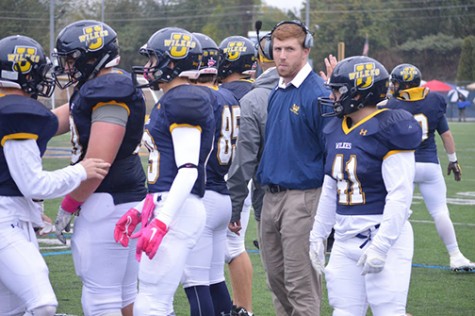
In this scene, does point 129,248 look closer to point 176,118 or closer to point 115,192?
point 115,192

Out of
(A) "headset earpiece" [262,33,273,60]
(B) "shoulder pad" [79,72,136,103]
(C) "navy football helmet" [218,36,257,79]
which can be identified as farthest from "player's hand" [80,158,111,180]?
(C) "navy football helmet" [218,36,257,79]

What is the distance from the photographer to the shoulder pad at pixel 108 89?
4.46 meters

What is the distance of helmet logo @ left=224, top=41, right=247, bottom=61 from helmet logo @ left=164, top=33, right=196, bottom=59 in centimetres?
211

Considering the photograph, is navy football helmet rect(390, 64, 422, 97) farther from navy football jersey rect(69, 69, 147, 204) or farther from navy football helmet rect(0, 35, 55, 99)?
navy football helmet rect(0, 35, 55, 99)

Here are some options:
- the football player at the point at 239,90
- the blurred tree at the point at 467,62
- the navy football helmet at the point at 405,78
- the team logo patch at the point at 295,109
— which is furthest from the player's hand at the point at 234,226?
the blurred tree at the point at 467,62

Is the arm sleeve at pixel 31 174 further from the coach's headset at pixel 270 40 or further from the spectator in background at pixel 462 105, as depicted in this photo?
the spectator in background at pixel 462 105

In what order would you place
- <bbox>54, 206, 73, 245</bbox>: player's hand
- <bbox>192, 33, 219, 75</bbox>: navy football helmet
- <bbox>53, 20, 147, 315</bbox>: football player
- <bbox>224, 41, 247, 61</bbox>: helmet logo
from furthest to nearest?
<bbox>224, 41, 247, 61</bbox>: helmet logo
<bbox>192, 33, 219, 75</bbox>: navy football helmet
<bbox>54, 206, 73, 245</bbox>: player's hand
<bbox>53, 20, 147, 315</bbox>: football player

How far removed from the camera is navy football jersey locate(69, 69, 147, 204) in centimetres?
449

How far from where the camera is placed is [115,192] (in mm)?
4680

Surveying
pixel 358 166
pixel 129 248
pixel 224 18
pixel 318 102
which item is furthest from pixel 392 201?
pixel 224 18

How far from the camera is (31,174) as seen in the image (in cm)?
431

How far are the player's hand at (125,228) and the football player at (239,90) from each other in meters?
1.87

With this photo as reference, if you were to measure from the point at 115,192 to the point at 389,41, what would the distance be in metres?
59.7

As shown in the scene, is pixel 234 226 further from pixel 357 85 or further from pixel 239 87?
pixel 357 85
